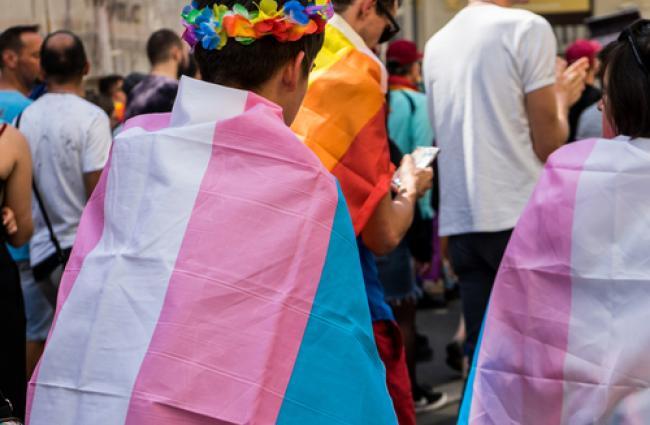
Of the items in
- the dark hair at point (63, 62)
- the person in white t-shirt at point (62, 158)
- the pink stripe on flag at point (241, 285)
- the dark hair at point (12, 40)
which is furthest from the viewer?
the dark hair at point (12, 40)

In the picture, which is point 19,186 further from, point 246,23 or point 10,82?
point 246,23

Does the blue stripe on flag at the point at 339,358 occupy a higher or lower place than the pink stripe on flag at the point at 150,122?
lower

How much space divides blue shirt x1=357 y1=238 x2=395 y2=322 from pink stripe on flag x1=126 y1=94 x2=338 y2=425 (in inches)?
50.1

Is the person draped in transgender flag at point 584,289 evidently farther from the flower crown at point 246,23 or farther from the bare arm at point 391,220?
the flower crown at point 246,23

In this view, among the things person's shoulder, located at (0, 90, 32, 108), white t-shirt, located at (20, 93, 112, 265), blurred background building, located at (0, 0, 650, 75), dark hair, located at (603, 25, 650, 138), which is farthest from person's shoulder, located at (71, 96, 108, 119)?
blurred background building, located at (0, 0, 650, 75)

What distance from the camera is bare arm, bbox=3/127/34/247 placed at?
473 centimetres

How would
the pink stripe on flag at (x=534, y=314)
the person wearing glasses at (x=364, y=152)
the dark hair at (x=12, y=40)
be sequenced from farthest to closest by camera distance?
1. the dark hair at (x=12, y=40)
2. the person wearing glasses at (x=364, y=152)
3. the pink stripe on flag at (x=534, y=314)

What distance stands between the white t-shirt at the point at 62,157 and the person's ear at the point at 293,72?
10.5 feet

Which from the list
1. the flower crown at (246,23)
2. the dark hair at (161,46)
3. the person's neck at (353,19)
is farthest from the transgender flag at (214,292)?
the dark hair at (161,46)

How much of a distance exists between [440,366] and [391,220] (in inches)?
164

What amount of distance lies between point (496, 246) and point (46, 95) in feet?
7.92

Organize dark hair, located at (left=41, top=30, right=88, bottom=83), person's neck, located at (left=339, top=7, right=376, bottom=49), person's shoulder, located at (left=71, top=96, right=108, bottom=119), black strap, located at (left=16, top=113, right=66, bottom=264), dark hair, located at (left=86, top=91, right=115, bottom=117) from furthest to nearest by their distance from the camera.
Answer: dark hair, located at (left=86, top=91, right=115, bottom=117) < dark hair, located at (left=41, top=30, right=88, bottom=83) < person's shoulder, located at (left=71, top=96, right=108, bottom=119) < black strap, located at (left=16, top=113, right=66, bottom=264) < person's neck, located at (left=339, top=7, right=376, bottom=49)

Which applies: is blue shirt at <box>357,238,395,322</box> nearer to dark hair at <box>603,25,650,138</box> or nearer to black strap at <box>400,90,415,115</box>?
dark hair at <box>603,25,650,138</box>

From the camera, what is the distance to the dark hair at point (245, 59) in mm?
2492
